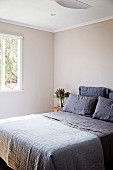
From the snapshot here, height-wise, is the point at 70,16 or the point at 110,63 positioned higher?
the point at 70,16

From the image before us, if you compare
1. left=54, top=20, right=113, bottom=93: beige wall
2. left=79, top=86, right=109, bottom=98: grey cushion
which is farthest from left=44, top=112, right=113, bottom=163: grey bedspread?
left=54, top=20, right=113, bottom=93: beige wall

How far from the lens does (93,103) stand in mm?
3420

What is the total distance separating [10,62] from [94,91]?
6.47ft

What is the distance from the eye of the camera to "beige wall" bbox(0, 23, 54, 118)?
405 centimetres

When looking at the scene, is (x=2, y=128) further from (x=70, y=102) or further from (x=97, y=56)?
(x=97, y=56)

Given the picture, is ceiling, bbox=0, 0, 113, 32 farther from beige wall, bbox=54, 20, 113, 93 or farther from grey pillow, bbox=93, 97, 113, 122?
grey pillow, bbox=93, 97, 113, 122

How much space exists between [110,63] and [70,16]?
3.92 ft

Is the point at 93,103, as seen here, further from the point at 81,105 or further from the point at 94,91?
the point at 94,91

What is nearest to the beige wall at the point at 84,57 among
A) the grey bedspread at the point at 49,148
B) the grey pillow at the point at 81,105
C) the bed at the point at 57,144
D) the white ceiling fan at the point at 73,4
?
the grey pillow at the point at 81,105

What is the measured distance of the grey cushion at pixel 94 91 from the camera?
3589 millimetres

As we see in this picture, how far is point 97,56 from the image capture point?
3822 mm

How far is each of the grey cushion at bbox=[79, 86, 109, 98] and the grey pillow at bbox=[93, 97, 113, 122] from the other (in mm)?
380

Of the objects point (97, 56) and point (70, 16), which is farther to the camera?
point (97, 56)

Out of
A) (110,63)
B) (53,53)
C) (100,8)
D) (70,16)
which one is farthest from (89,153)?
(53,53)
